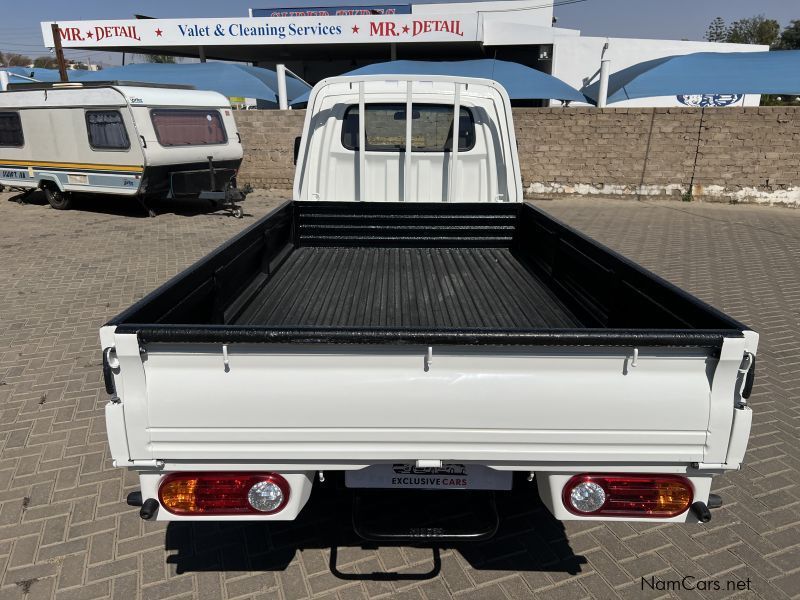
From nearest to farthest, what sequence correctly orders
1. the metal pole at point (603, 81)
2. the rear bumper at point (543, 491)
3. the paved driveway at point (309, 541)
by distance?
the rear bumper at point (543, 491) → the paved driveway at point (309, 541) → the metal pole at point (603, 81)

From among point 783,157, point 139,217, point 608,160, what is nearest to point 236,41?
point 139,217

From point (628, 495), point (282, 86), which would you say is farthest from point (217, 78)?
point (628, 495)

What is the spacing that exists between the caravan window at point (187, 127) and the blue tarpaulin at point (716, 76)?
983cm

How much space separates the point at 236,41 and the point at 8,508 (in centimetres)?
2253

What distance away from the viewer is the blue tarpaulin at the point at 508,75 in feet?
44.2

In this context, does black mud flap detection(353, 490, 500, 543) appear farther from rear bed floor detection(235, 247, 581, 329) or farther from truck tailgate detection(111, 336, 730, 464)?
rear bed floor detection(235, 247, 581, 329)

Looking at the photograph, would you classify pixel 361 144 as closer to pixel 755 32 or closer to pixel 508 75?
pixel 508 75

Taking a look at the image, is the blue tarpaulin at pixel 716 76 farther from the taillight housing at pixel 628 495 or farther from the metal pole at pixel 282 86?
the taillight housing at pixel 628 495

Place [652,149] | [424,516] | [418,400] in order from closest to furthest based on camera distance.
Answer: [418,400] < [424,516] < [652,149]

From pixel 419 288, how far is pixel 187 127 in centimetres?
909

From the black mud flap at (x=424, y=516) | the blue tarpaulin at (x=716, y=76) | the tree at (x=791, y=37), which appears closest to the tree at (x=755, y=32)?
the tree at (x=791, y=37)

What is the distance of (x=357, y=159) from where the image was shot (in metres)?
5.03

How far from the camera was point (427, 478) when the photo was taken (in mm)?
2117

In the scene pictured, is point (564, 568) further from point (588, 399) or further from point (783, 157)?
point (783, 157)
